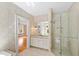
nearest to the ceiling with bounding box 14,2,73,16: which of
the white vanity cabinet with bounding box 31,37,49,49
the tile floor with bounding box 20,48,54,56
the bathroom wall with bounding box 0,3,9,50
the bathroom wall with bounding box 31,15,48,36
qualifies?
the bathroom wall with bounding box 31,15,48,36

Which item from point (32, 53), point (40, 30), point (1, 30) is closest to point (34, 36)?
point (40, 30)

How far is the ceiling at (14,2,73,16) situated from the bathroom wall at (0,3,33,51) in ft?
0.38

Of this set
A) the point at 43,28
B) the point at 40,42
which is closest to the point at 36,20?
the point at 43,28

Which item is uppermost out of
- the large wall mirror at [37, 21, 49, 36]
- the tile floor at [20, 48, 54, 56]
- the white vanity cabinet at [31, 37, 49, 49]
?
the large wall mirror at [37, 21, 49, 36]

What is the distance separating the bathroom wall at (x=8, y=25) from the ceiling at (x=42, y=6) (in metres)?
0.12

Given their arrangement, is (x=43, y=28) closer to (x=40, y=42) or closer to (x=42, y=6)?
(x=40, y=42)

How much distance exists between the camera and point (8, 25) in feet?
5.11

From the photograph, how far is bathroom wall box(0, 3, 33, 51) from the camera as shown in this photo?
60.8 inches

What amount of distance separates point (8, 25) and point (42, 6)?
1.80ft

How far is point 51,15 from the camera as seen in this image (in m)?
1.56

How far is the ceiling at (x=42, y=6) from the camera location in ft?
5.09

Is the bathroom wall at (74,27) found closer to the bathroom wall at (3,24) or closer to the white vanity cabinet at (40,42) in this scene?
the white vanity cabinet at (40,42)

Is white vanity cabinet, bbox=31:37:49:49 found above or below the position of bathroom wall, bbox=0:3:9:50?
below

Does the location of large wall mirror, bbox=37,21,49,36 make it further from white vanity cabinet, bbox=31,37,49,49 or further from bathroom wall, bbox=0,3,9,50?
bathroom wall, bbox=0,3,9,50
